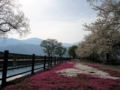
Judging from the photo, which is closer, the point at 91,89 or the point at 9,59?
the point at 91,89

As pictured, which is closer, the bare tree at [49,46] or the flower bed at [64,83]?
the flower bed at [64,83]

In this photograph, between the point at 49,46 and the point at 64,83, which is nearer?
the point at 64,83

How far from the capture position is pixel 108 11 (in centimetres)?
2547

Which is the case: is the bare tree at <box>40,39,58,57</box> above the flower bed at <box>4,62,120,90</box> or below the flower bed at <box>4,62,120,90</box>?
above

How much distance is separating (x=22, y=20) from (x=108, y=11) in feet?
94.0

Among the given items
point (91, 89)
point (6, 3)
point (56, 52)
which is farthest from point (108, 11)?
point (56, 52)

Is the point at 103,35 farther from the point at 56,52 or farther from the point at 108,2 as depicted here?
the point at 56,52

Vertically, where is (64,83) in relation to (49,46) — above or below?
below

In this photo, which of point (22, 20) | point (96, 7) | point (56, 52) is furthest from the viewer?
point (56, 52)

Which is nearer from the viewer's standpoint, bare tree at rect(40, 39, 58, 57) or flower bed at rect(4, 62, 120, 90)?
flower bed at rect(4, 62, 120, 90)

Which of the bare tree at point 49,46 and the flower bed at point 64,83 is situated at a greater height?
the bare tree at point 49,46

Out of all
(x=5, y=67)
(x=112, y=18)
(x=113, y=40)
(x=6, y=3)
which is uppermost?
(x=6, y=3)

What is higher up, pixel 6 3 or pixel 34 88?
pixel 6 3

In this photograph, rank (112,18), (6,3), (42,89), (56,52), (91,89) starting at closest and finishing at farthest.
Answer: (42,89), (91,89), (112,18), (6,3), (56,52)
